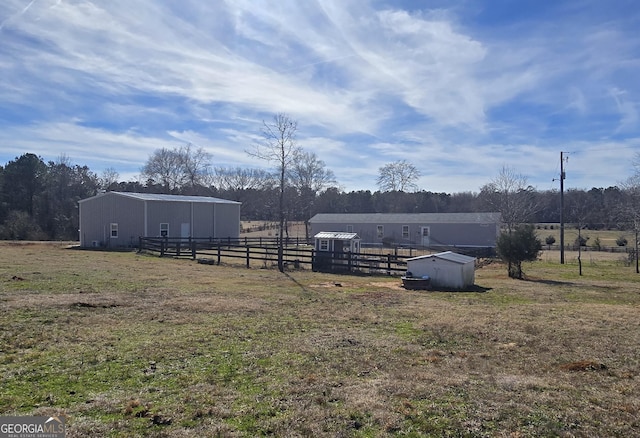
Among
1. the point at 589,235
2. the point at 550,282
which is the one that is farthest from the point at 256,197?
the point at 550,282

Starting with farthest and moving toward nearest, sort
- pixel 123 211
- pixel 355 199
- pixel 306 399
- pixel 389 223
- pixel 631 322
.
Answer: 1. pixel 355 199
2. pixel 389 223
3. pixel 123 211
4. pixel 631 322
5. pixel 306 399

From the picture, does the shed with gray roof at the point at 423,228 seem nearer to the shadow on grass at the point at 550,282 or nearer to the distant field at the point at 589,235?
the distant field at the point at 589,235

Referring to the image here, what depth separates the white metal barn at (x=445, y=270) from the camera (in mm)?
17844

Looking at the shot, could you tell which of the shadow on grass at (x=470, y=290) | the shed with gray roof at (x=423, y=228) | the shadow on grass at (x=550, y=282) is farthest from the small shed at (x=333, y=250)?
the shed with gray roof at (x=423, y=228)

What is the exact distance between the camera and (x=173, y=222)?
131 ft

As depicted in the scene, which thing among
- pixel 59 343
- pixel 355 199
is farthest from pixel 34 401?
pixel 355 199

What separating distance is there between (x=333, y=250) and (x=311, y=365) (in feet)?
A: 68.9

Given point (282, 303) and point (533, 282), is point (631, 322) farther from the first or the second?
point (533, 282)

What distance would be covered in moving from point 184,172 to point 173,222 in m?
37.1

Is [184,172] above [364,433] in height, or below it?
above

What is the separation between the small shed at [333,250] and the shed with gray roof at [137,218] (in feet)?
43.1

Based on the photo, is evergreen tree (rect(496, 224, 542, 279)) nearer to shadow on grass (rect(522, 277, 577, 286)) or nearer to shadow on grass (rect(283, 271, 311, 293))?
shadow on grass (rect(522, 277, 577, 286))

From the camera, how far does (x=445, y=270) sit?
17984 millimetres

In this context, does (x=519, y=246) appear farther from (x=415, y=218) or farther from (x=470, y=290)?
(x=415, y=218)
